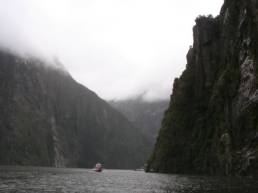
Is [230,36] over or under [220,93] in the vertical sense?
over

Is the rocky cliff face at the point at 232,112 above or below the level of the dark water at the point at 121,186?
above

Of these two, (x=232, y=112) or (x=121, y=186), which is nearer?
(x=121, y=186)

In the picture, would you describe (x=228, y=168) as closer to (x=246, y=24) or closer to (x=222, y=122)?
(x=222, y=122)

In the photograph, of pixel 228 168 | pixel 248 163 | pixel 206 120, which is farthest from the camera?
pixel 206 120

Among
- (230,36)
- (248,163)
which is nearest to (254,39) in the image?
(230,36)

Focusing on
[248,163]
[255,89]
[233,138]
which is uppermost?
[255,89]

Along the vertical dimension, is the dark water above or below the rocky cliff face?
below

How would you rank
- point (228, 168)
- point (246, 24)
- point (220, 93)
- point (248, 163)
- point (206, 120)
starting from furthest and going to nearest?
point (206, 120) → point (220, 93) → point (246, 24) → point (228, 168) → point (248, 163)

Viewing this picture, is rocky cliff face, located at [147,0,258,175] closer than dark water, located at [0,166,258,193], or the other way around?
dark water, located at [0,166,258,193]

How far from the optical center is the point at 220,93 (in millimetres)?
180875

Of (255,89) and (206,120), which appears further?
→ (206,120)

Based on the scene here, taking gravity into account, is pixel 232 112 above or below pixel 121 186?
above

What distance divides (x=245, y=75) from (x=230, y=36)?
3332 cm

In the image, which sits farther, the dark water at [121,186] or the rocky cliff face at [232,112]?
the rocky cliff face at [232,112]
